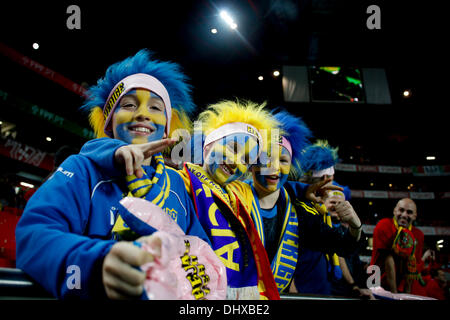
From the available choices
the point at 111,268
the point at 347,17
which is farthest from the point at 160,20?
the point at 111,268

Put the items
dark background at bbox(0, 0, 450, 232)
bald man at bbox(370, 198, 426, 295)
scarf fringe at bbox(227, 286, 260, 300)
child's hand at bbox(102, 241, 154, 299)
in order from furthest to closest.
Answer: dark background at bbox(0, 0, 450, 232)
bald man at bbox(370, 198, 426, 295)
scarf fringe at bbox(227, 286, 260, 300)
child's hand at bbox(102, 241, 154, 299)

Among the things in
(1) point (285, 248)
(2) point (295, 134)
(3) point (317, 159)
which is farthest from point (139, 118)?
(3) point (317, 159)

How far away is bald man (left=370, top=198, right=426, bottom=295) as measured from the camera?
2990 millimetres

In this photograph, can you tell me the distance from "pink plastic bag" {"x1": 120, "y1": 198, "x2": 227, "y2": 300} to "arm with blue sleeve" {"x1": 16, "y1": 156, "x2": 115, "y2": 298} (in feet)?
0.32

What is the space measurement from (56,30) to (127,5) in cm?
174

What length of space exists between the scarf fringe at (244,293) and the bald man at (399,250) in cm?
232

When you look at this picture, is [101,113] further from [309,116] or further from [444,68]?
[309,116]

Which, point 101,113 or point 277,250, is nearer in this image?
point 101,113

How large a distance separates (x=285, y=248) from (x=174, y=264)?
3.40 feet

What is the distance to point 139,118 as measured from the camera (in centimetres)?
110

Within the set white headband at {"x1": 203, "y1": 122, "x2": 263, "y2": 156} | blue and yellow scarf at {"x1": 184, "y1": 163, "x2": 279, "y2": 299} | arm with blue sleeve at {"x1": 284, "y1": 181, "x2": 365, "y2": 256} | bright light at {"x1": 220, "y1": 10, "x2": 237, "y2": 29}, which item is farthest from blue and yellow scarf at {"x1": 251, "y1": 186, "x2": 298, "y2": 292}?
bright light at {"x1": 220, "y1": 10, "x2": 237, "y2": 29}

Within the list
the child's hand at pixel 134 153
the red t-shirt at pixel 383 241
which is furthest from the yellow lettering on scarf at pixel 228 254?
the red t-shirt at pixel 383 241

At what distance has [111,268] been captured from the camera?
47cm

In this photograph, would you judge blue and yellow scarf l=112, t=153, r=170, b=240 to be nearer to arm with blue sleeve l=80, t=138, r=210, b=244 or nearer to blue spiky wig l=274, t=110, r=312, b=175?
arm with blue sleeve l=80, t=138, r=210, b=244
